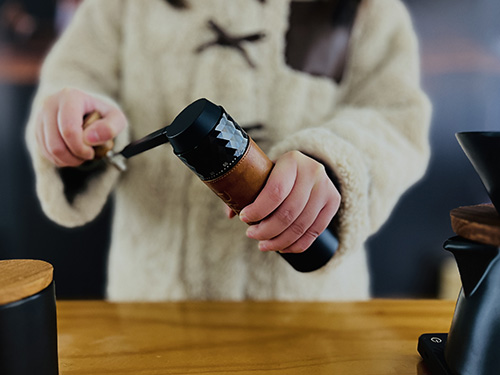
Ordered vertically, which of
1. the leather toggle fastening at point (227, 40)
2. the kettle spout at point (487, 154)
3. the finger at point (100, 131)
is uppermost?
the leather toggle fastening at point (227, 40)

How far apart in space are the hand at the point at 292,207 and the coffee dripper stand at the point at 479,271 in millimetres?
130

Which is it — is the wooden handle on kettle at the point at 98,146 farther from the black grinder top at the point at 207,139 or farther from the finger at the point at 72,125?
the black grinder top at the point at 207,139

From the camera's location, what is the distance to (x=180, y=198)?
2.30ft

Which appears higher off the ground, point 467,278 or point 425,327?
point 467,278

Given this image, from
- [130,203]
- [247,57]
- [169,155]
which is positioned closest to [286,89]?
[247,57]

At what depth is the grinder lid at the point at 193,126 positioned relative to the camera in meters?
0.34

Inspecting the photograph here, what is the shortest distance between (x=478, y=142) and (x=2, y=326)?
1.25 feet

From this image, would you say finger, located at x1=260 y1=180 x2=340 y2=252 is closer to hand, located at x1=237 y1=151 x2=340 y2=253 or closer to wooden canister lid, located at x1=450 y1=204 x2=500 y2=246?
hand, located at x1=237 y1=151 x2=340 y2=253

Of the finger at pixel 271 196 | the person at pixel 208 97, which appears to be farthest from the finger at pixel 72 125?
the finger at pixel 271 196

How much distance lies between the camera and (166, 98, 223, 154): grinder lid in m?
0.34

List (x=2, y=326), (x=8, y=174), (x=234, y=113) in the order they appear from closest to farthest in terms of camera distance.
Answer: (x=2, y=326), (x=234, y=113), (x=8, y=174)

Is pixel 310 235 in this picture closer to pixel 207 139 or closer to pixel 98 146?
pixel 207 139

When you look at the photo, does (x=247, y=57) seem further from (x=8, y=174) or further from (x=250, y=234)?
(x=8, y=174)

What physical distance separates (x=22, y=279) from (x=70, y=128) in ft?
0.73
